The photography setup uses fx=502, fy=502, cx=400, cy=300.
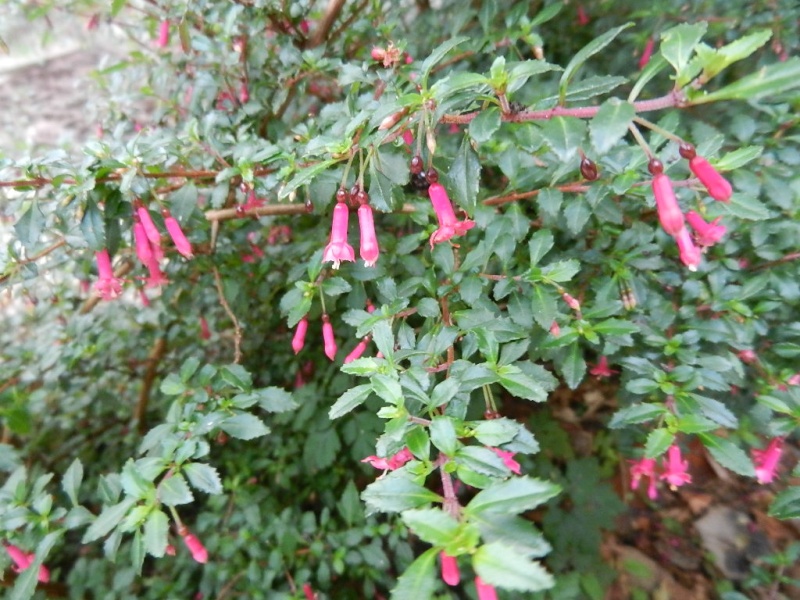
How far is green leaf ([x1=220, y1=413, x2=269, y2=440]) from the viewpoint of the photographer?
1.12 meters

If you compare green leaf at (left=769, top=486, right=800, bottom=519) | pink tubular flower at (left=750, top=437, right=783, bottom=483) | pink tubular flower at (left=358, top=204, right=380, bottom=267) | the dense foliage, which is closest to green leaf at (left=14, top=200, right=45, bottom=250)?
the dense foliage

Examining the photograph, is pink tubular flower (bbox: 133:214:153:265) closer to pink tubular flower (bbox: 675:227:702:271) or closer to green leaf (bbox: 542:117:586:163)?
green leaf (bbox: 542:117:586:163)

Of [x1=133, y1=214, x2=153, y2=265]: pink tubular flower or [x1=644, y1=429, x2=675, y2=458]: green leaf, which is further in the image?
[x1=133, y1=214, x2=153, y2=265]: pink tubular flower

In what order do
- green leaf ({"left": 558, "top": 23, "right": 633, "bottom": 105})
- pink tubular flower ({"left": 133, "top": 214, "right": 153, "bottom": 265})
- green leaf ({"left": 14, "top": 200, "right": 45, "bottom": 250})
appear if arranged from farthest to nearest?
pink tubular flower ({"left": 133, "top": 214, "right": 153, "bottom": 265})
green leaf ({"left": 14, "top": 200, "right": 45, "bottom": 250})
green leaf ({"left": 558, "top": 23, "right": 633, "bottom": 105})

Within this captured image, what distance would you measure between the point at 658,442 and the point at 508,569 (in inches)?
23.6

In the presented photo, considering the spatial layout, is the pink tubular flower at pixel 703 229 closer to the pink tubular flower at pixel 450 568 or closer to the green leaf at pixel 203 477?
the pink tubular flower at pixel 450 568

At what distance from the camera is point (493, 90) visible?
0.79 metres

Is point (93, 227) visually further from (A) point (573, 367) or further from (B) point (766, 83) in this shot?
(B) point (766, 83)

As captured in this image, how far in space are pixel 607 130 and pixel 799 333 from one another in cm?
97

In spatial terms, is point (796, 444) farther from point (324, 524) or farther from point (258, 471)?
point (258, 471)

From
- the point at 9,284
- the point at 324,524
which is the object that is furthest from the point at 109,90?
the point at 324,524

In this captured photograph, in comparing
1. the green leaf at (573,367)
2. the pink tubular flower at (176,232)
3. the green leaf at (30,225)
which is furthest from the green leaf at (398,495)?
the green leaf at (30,225)

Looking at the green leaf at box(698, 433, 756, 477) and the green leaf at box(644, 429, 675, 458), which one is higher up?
the green leaf at box(644, 429, 675, 458)

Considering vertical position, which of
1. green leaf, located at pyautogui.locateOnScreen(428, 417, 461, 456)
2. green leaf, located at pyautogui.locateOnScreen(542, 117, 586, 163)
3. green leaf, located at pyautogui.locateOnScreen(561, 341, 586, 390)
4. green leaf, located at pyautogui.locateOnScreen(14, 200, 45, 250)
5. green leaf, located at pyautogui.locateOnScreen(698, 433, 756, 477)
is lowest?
green leaf, located at pyautogui.locateOnScreen(698, 433, 756, 477)
